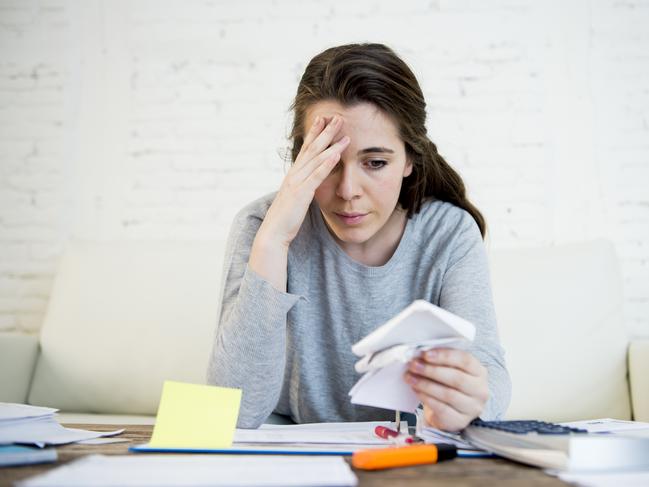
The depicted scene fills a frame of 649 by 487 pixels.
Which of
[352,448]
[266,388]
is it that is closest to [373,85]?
[266,388]

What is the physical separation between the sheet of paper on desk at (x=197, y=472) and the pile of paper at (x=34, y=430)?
0.42ft

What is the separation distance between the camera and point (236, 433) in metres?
0.93

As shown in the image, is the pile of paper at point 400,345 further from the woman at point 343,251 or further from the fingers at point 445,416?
the woman at point 343,251

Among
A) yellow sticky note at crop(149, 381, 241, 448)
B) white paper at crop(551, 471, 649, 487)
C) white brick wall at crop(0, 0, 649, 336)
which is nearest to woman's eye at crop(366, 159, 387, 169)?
yellow sticky note at crop(149, 381, 241, 448)

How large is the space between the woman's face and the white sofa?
83 centimetres

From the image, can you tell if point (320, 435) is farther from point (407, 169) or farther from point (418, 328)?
point (407, 169)

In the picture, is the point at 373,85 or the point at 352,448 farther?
the point at 373,85

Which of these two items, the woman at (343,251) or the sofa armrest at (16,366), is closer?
the woman at (343,251)

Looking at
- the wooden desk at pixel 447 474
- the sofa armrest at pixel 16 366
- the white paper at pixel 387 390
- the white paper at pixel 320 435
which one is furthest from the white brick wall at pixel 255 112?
the wooden desk at pixel 447 474

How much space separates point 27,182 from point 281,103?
1.04 metres

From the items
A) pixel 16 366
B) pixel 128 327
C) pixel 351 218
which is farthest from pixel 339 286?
pixel 16 366

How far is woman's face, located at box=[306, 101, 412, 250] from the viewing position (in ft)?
4.01

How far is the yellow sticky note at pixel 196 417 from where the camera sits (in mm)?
774

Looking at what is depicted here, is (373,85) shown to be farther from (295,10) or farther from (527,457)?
(295,10)
